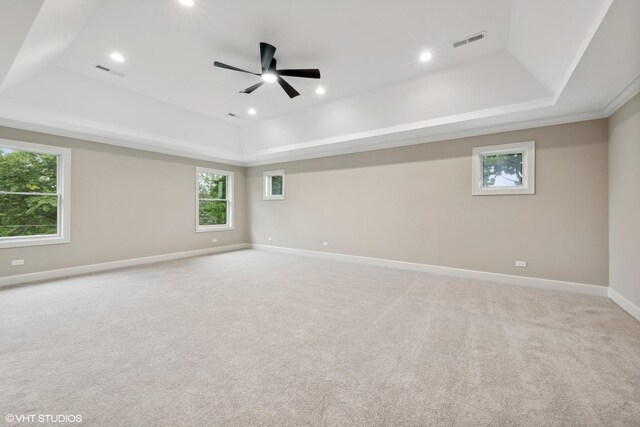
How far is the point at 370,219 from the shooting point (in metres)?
5.82

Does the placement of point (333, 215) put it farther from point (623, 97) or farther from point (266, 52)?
point (623, 97)

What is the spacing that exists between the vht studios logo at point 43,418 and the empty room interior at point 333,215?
0.01m

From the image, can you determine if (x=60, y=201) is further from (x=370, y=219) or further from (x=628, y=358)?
(x=628, y=358)

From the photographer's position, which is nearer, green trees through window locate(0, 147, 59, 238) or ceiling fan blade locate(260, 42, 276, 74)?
ceiling fan blade locate(260, 42, 276, 74)

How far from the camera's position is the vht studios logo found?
150cm

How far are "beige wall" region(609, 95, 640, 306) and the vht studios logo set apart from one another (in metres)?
5.28

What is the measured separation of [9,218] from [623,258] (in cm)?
918

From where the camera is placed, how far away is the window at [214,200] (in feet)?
23.3

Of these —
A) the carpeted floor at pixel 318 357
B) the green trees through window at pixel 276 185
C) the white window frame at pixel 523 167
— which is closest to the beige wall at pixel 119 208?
the carpeted floor at pixel 318 357

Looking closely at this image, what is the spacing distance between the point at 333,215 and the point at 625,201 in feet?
15.5

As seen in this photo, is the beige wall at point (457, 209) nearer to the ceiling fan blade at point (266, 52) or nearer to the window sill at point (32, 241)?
the ceiling fan blade at point (266, 52)

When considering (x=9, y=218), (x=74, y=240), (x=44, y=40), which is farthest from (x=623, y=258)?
(x=9, y=218)


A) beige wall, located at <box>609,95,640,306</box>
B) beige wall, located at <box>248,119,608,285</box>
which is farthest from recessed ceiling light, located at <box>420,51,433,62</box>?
beige wall, located at <box>609,95,640,306</box>

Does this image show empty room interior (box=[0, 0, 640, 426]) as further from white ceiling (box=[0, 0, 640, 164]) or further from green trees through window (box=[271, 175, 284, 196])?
green trees through window (box=[271, 175, 284, 196])
